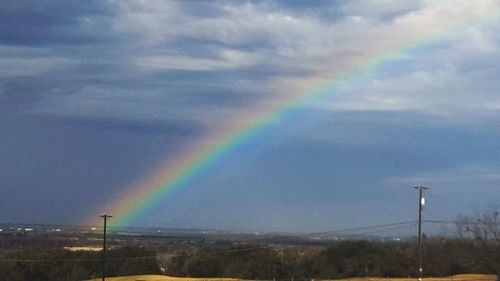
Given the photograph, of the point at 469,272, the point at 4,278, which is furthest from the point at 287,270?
the point at 4,278

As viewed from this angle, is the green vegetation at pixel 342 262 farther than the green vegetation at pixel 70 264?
Yes

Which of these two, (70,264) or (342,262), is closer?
(70,264)

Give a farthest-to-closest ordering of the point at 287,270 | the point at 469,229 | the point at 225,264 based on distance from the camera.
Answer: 1. the point at 225,264
2. the point at 287,270
3. the point at 469,229

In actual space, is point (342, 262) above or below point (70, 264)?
above

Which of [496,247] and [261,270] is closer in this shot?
[496,247]

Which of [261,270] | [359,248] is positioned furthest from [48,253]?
[359,248]

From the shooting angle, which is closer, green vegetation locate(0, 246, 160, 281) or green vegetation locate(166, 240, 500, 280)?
green vegetation locate(0, 246, 160, 281)

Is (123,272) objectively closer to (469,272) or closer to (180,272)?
(180,272)

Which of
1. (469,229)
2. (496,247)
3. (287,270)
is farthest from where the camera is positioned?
(287,270)

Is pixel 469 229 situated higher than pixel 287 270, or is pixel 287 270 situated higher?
pixel 469 229

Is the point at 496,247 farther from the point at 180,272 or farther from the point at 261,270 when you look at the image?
the point at 180,272
